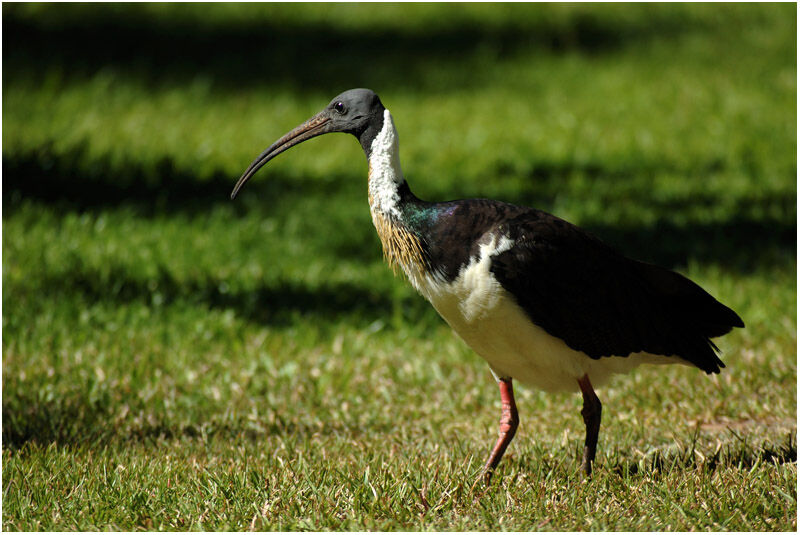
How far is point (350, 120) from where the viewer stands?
427cm

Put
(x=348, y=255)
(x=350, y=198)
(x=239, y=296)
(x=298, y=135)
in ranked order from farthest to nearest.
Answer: (x=350, y=198) < (x=348, y=255) < (x=239, y=296) < (x=298, y=135)

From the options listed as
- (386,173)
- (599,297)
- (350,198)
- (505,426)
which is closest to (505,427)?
(505,426)

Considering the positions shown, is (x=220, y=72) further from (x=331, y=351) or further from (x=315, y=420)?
(x=315, y=420)

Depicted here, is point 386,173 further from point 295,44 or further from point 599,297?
point 295,44

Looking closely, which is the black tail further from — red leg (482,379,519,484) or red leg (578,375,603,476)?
red leg (482,379,519,484)

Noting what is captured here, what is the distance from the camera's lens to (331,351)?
6.30 metres

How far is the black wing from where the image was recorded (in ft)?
13.0

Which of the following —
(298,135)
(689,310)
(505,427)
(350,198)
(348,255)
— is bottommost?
(505,427)

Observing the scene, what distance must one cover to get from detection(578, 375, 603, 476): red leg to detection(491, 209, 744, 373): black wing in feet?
0.53

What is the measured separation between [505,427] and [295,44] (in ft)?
31.4

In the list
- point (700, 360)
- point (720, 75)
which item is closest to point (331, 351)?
point (700, 360)

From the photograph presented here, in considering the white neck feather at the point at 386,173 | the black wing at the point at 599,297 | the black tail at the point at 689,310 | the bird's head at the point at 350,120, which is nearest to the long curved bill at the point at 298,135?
the bird's head at the point at 350,120

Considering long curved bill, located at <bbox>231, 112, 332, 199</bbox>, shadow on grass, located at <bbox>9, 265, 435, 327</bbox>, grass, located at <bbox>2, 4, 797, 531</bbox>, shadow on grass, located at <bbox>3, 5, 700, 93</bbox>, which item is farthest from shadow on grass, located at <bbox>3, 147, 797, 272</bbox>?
long curved bill, located at <bbox>231, 112, 332, 199</bbox>

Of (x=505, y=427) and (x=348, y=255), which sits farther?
(x=348, y=255)
